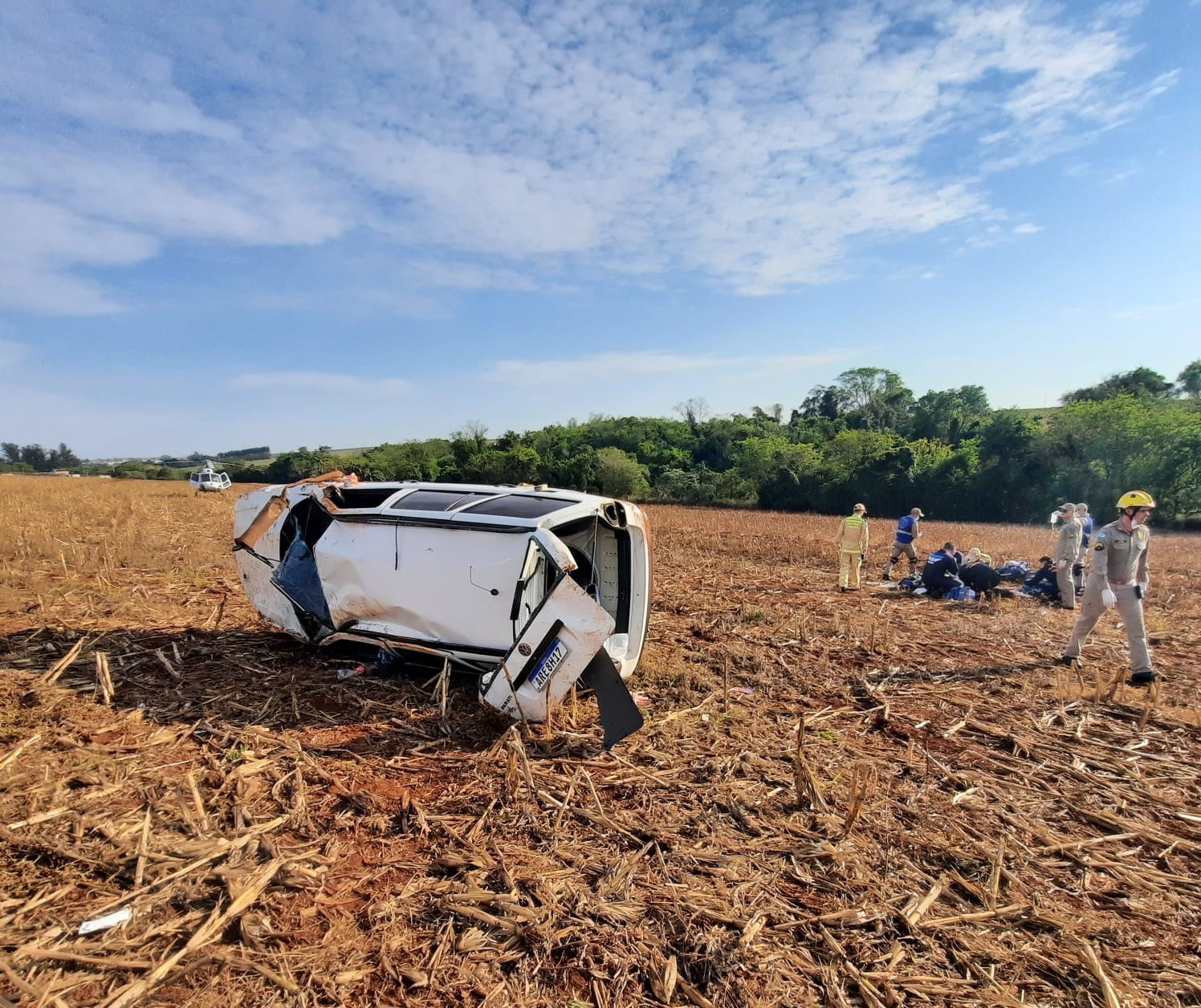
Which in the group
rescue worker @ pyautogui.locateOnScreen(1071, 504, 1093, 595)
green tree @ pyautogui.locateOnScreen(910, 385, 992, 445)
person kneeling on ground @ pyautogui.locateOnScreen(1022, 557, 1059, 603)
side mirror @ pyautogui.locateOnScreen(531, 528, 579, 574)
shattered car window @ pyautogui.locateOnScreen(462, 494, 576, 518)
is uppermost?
green tree @ pyautogui.locateOnScreen(910, 385, 992, 445)

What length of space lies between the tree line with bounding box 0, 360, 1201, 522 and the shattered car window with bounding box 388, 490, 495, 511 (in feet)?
32.3

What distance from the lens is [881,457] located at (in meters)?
41.8

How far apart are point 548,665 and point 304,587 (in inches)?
114

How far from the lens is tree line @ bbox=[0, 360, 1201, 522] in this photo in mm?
33562

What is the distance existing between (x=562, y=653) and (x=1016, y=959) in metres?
2.93

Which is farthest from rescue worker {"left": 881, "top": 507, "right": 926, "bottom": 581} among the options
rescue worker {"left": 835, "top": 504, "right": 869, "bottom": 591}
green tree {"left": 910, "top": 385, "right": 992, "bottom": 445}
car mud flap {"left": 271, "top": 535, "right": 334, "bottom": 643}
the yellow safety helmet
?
green tree {"left": 910, "top": 385, "right": 992, "bottom": 445}

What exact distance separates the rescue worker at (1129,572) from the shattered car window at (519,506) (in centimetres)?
602

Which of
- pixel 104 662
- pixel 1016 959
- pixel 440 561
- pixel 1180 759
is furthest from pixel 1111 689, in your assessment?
pixel 104 662

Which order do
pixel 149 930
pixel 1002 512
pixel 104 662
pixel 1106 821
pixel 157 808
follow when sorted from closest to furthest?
pixel 149 930
pixel 157 808
pixel 1106 821
pixel 104 662
pixel 1002 512

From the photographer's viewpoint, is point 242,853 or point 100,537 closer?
point 242,853

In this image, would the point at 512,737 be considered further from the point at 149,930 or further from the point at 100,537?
the point at 100,537

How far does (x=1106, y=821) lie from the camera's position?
3949 millimetres

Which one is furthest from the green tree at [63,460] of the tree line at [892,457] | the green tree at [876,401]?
the green tree at [876,401]

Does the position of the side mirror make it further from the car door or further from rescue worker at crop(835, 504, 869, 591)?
rescue worker at crop(835, 504, 869, 591)
